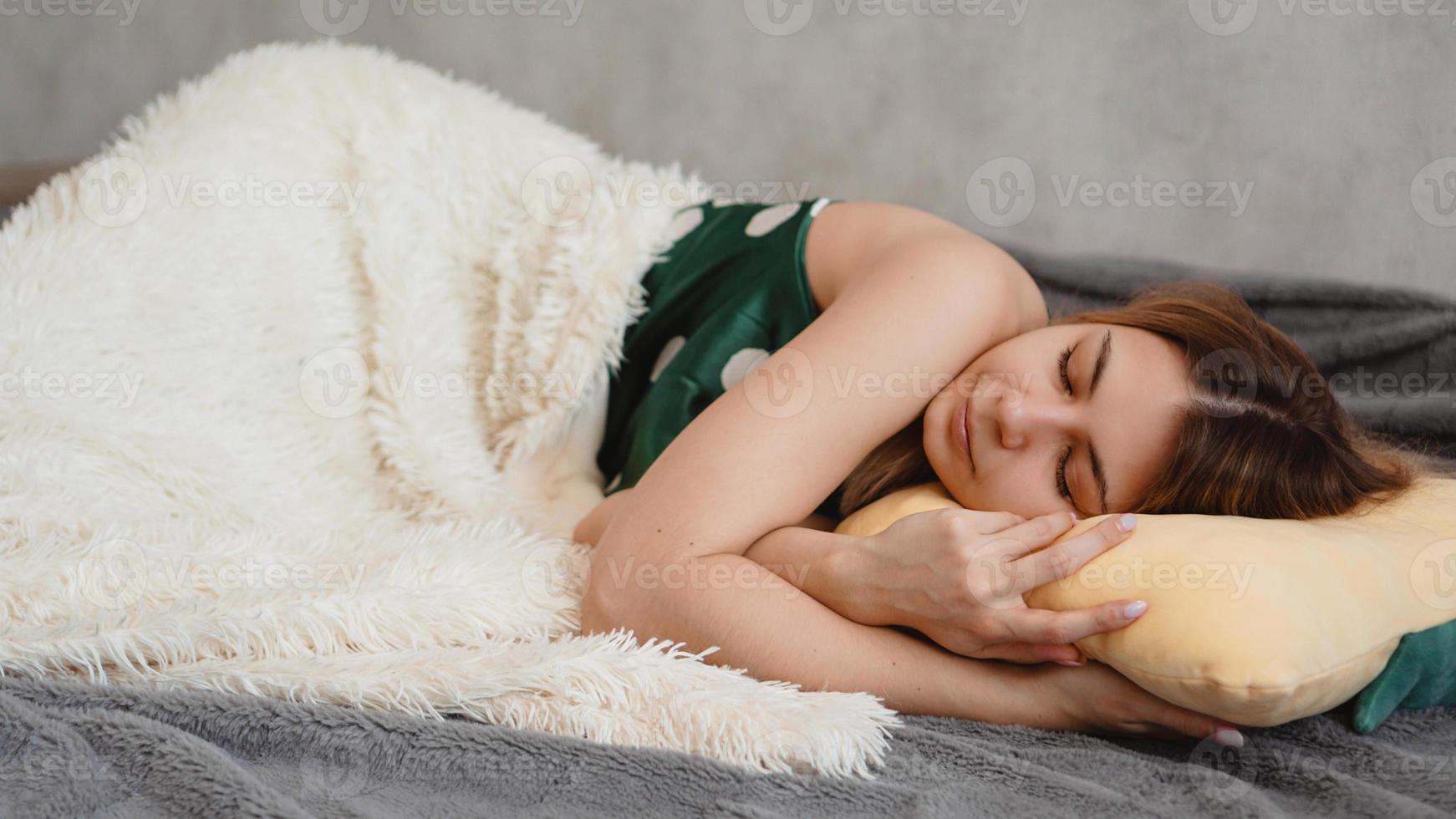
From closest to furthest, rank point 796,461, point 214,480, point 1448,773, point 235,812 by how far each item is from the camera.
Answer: point 235,812 → point 1448,773 → point 796,461 → point 214,480

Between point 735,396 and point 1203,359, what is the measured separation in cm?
46

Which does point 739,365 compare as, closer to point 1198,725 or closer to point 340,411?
point 340,411

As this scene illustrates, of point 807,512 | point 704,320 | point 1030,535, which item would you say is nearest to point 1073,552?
point 1030,535

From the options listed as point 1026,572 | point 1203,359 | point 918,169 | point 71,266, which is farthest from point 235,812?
point 918,169

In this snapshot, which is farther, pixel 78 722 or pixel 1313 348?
pixel 1313 348

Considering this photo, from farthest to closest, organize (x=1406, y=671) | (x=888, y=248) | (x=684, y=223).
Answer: (x=684, y=223)
(x=888, y=248)
(x=1406, y=671)

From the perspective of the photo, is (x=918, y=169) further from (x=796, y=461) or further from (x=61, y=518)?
(x=61, y=518)

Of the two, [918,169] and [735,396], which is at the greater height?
[918,169]

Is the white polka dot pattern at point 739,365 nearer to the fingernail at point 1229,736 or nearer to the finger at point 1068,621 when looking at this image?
the finger at point 1068,621

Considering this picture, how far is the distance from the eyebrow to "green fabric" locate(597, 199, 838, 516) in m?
0.32

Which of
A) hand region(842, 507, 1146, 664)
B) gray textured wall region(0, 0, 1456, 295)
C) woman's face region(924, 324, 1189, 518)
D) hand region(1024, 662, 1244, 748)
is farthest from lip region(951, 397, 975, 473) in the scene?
gray textured wall region(0, 0, 1456, 295)

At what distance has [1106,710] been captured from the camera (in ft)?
2.87

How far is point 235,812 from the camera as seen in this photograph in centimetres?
65

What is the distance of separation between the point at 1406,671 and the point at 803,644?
504mm
